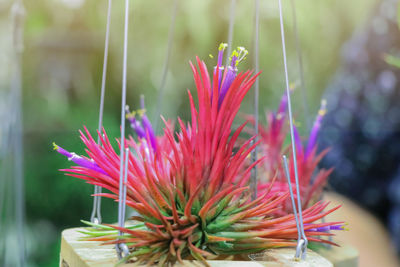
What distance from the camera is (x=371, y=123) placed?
1.15 meters

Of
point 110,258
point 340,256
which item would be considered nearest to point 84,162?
point 110,258

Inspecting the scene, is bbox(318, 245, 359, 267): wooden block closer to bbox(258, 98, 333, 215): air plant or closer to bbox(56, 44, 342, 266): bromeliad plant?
bbox(258, 98, 333, 215): air plant

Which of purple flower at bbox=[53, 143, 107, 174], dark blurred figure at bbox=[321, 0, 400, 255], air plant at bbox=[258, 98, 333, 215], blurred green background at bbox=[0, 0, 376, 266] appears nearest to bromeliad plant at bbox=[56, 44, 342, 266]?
purple flower at bbox=[53, 143, 107, 174]

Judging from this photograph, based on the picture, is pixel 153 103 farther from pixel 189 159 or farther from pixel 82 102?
pixel 189 159

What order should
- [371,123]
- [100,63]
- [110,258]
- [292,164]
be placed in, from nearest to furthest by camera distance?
[110,258] → [292,164] → [371,123] → [100,63]

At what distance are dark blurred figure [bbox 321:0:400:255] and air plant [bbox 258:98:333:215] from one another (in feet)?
1.91

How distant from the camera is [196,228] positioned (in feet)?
1.19

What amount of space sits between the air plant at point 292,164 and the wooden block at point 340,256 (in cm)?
6

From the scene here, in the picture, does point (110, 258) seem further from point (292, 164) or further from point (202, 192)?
point (292, 164)

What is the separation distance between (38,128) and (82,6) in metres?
0.56

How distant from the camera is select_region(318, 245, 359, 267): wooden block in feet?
1.82

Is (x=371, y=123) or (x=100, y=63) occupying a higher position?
(x=100, y=63)

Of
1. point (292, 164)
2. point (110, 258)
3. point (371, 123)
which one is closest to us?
point (110, 258)

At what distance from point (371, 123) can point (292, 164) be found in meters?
0.68
